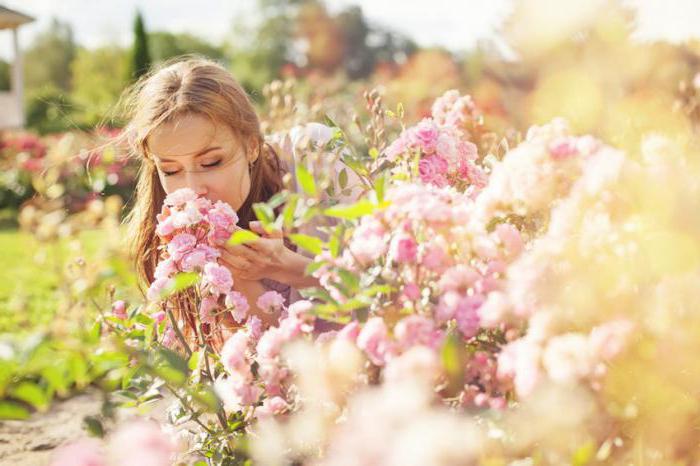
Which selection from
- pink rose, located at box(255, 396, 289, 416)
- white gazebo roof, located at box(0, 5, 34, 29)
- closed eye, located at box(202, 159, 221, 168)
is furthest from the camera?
white gazebo roof, located at box(0, 5, 34, 29)

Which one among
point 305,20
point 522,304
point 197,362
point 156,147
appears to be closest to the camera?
point 522,304

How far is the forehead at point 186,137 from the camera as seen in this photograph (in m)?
2.14

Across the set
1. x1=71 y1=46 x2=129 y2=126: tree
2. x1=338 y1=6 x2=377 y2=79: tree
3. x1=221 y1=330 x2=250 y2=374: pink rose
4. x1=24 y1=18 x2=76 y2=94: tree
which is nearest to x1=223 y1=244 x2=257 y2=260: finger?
x1=221 y1=330 x2=250 y2=374: pink rose

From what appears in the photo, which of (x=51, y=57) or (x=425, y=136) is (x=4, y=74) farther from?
(x=425, y=136)

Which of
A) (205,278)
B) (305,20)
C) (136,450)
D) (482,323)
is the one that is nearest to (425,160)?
(205,278)

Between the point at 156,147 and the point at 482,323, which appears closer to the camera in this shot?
the point at 482,323

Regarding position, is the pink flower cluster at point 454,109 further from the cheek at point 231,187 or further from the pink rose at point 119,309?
the pink rose at point 119,309

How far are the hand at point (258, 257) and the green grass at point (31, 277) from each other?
0.40 metres

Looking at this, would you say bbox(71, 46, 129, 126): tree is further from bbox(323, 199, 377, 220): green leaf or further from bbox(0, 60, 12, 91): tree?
bbox(323, 199, 377, 220): green leaf

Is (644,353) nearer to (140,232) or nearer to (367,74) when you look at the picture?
(140,232)

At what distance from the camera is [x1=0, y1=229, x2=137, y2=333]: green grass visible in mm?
1083

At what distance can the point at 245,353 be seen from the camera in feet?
5.32

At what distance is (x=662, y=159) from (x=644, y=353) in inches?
12.7

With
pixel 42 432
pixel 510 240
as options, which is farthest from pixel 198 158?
pixel 42 432
